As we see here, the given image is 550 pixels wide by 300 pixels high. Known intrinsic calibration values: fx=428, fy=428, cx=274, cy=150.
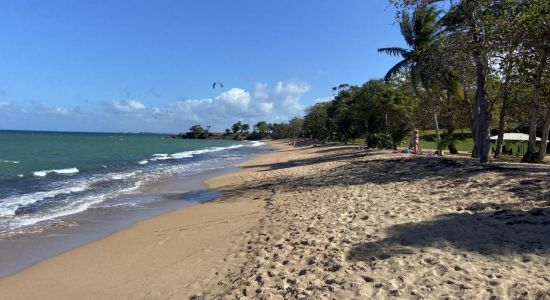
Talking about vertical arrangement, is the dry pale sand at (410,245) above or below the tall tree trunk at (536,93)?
below

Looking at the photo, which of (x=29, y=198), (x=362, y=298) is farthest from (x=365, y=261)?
(x=29, y=198)

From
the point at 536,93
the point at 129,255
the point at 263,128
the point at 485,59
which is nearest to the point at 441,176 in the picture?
the point at 485,59

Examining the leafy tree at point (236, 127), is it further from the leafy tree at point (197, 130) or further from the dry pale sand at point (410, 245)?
the dry pale sand at point (410, 245)

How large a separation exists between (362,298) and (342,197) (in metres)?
7.08

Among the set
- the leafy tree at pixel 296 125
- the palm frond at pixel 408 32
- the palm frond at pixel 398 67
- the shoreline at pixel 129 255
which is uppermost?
the palm frond at pixel 408 32

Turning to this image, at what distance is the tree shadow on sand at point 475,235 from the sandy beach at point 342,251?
0.02 meters

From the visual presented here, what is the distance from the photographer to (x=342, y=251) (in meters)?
6.68

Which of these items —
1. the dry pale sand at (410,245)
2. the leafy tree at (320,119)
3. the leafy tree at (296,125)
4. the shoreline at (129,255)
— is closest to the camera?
the dry pale sand at (410,245)

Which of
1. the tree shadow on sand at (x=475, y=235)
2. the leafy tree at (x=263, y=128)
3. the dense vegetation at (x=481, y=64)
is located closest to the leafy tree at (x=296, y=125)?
the leafy tree at (x=263, y=128)

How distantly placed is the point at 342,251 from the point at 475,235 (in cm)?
209

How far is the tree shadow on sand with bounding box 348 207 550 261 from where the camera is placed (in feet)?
19.9

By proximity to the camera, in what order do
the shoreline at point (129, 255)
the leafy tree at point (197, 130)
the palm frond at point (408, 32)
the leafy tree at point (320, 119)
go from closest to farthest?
the shoreline at point (129, 255) → the palm frond at point (408, 32) → the leafy tree at point (320, 119) → the leafy tree at point (197, 130)

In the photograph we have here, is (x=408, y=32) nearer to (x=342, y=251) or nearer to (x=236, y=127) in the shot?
(x=342, y=251)

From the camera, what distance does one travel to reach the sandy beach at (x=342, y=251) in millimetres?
5262
